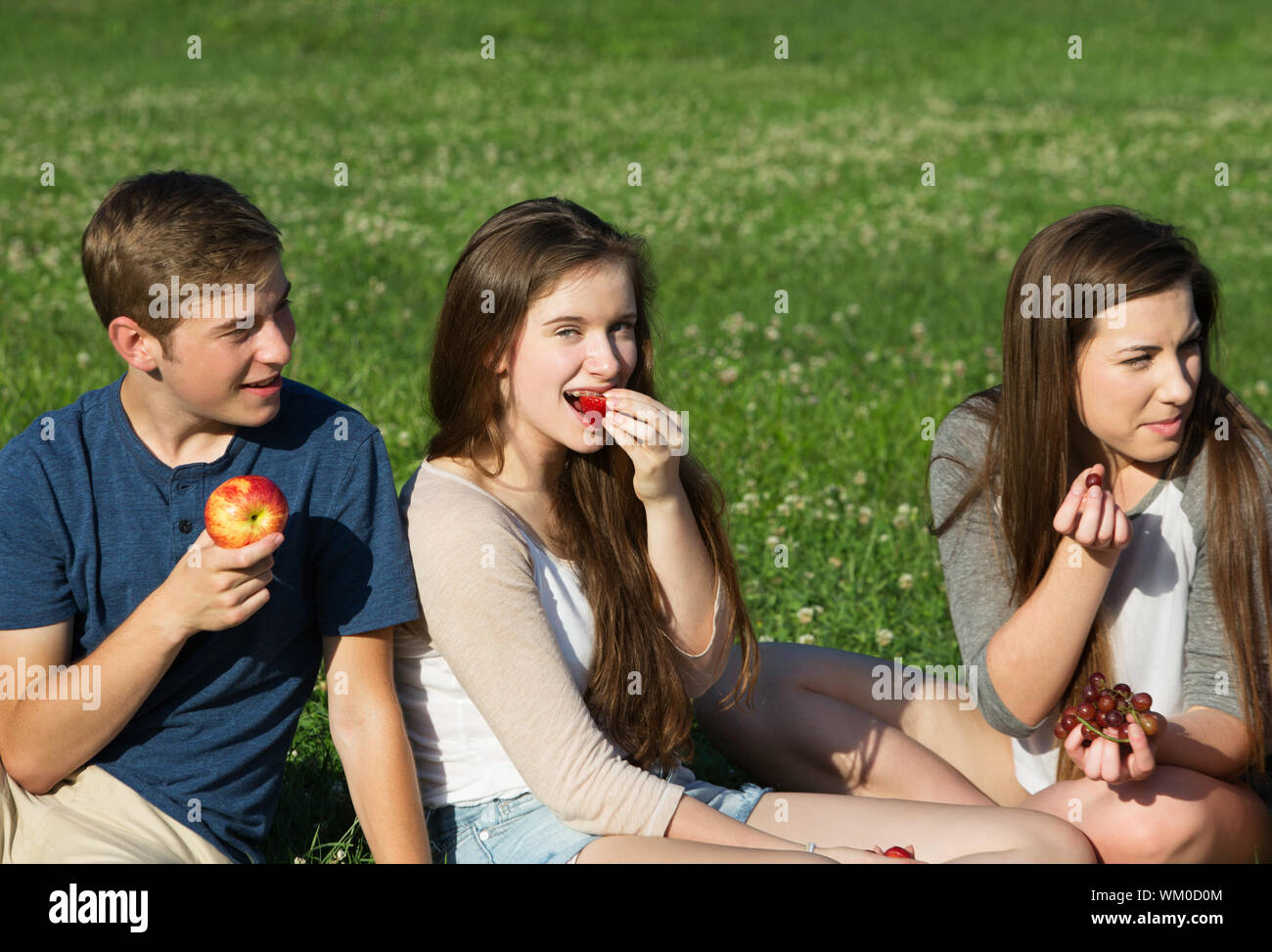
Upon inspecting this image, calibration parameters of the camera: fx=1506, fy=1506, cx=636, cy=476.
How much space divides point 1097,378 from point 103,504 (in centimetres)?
215

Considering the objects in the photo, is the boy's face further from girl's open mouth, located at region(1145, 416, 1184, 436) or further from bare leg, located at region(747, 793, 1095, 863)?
girl's open mouth, located at region(1145, 416, 1184, 436)

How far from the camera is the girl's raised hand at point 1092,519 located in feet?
10.1

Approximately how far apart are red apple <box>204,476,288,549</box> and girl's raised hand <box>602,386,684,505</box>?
27.3 inches

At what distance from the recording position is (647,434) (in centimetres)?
308

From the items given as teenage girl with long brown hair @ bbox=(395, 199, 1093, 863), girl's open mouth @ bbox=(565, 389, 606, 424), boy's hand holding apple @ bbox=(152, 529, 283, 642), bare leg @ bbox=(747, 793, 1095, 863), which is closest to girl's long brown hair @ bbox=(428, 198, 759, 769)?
teenage girl with long brown hair @ bbox=(395, 199, 1093, 863)

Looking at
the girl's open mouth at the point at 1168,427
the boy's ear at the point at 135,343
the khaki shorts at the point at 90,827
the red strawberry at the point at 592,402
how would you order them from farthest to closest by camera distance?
the girl's open mouth at the point at 1168,427 < the red strawberry at the point at 592,402 < the boy's ear at the point at 135,343 < the khaki shorts at the point at 90,827

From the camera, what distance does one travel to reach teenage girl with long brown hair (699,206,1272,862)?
331 centimetres

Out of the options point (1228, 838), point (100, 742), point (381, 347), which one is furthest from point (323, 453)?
point (381, 347)

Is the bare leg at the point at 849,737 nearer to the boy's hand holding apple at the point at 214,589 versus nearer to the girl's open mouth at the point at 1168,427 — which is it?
the girl's open mouth at the point at 1168,427

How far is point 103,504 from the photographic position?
9.90ft

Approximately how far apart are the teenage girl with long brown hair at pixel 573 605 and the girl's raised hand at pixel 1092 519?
24.8 inches

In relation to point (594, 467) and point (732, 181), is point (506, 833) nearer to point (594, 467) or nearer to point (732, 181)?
point (594, 467)

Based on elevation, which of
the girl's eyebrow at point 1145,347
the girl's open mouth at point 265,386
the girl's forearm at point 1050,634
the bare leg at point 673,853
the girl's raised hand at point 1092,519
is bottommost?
the bare leg at point 673,853

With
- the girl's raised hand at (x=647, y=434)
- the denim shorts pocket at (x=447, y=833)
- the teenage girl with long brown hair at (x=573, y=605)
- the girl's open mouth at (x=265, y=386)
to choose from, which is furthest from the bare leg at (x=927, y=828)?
the girl's open mouth at (x=265, y=386)
